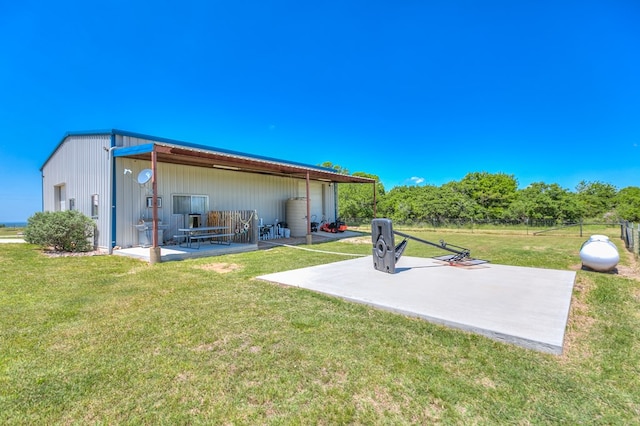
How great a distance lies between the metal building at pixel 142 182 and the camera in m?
9.78

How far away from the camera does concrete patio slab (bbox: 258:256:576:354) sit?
10.3 feet

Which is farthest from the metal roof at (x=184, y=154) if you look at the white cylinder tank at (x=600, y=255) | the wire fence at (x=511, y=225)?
the wire fence at (x=511, y=225)

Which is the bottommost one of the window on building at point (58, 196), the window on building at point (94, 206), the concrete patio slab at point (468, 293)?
the concrete patio slab at point (468, 293)

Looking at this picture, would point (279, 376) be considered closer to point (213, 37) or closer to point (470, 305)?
point (470, 305)

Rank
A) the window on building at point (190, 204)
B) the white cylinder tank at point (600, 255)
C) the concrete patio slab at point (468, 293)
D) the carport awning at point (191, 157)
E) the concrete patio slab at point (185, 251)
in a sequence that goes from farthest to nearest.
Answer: the window on building at point (190, 204) < the concrete patio slab at point (185, 251) < the carport awning at point (191, 157) < the white cylinder tank at point (600, 255) < the concrete patio slab at point (468, 293)

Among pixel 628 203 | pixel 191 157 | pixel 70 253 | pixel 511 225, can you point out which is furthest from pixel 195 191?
pixel 628 203

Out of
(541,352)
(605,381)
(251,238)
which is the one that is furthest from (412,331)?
(251,238)

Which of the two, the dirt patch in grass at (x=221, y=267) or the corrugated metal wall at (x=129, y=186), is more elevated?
the corrugated metal wall at (x=129, y=186)

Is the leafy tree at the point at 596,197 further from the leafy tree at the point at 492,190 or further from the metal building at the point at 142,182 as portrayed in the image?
the metal building at the point at 142,182

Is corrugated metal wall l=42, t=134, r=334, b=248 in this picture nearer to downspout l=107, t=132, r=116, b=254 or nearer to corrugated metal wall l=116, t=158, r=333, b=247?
corrugated metal wall l=116, t=158, r=333, b=247

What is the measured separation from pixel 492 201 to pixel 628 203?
1327 cm

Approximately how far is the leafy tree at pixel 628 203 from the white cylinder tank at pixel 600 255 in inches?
1220

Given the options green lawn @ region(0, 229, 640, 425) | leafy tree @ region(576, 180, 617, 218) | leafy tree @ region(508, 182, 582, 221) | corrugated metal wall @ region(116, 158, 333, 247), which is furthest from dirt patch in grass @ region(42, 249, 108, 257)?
leafy tree @ region(576, 180, 617, 218)

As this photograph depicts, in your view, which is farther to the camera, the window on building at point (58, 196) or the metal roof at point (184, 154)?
the window on building at point (58, 196)
